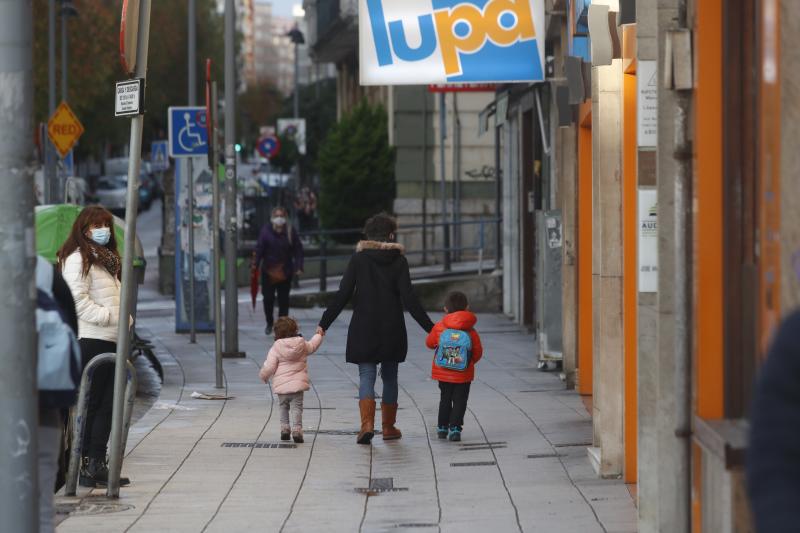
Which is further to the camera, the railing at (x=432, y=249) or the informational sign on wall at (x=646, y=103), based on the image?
the railing at (x=432, y=249)

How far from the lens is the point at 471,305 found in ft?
86.2

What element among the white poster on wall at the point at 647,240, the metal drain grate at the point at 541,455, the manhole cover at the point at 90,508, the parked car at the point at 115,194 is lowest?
the metal drain grate at the point at 541,455

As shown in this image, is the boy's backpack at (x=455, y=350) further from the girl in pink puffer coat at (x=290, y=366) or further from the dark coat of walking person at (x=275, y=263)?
the dark coat of walking person at (x=275, y=263)

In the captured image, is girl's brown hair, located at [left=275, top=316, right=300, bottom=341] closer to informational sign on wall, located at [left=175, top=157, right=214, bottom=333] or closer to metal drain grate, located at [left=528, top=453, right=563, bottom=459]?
metal drain grate, located at [left=528, top=453, right=563, bottom=459]

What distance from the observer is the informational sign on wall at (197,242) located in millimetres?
21406

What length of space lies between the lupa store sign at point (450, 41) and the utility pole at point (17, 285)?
862 cm

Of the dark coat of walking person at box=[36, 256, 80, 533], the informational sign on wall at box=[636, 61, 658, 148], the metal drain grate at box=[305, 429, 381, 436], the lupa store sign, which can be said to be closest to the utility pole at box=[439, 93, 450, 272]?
the lupa store sign

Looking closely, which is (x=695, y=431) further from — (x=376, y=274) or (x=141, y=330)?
(x=141, y=330)

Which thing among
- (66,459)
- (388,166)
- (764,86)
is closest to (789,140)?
(764,86)

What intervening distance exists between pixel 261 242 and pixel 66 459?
519 inches

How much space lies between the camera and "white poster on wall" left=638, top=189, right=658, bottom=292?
7984 millimetres

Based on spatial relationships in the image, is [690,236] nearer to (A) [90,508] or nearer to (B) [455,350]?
(A) [90,508]

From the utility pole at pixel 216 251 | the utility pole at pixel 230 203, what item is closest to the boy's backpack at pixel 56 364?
the utility pole at pixel 216 251

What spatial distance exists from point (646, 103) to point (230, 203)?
11658 millimetres
